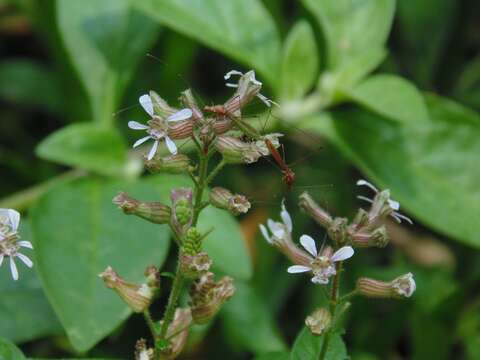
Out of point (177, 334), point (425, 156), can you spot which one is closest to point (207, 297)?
point (177, 334)

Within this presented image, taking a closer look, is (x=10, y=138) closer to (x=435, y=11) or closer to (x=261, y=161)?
(x=261, y=161)

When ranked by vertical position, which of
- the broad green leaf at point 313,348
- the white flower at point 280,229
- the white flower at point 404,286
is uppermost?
the white flower at point 280,229

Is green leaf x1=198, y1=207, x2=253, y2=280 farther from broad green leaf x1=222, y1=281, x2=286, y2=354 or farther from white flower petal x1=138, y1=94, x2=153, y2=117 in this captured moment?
white flower petal x1=138, y1=94, x2=153, y2=117

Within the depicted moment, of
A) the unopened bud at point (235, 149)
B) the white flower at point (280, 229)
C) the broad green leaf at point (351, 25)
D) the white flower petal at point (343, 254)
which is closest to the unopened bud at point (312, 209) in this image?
the white flower at point (280, 229)

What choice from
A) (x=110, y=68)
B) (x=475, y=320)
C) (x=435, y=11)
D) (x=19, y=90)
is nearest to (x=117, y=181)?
(x=110, y=68)

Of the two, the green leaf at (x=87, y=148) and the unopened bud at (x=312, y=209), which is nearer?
the unopened bud at (x=312, y=209)

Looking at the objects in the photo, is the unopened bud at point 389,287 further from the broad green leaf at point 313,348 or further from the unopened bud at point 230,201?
the unopened bud at point 230,201

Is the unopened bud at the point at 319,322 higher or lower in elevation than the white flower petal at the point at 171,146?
lower
